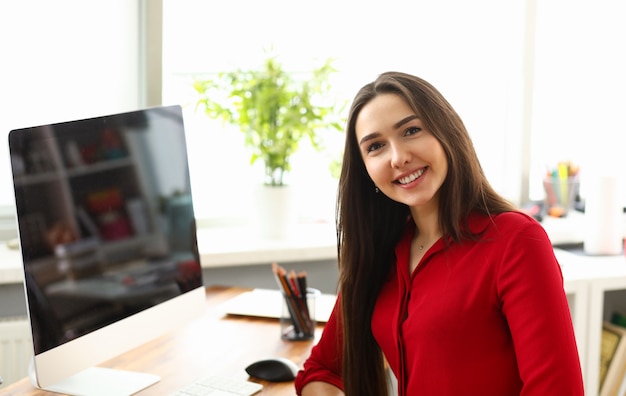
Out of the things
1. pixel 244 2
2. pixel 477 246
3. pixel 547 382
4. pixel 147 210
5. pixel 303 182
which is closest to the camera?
pixel 547 382

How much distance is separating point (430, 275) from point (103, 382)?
66cm

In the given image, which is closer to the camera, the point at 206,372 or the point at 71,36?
the point at 206,372

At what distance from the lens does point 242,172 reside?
2990 mm

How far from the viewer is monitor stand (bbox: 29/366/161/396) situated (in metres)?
1.65

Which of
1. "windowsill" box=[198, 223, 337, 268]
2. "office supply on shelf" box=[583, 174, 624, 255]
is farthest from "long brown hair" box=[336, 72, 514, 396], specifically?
"office supply on shelf" box=[583, 174, 624, 255]

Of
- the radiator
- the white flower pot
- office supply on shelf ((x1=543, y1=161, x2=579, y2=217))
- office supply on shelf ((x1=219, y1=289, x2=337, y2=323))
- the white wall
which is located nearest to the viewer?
office supply on shelf ((x1=219, y1=289, x2=337, y2=323))

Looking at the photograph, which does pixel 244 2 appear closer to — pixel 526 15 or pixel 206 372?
pixel 526 15

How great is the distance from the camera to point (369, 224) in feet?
5.87

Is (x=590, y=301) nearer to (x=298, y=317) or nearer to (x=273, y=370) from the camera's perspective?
(x=298, y=317)

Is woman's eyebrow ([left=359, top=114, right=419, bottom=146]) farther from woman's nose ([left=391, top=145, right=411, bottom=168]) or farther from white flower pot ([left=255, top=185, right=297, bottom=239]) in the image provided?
white flower pot ([left=255, top=185, right=297, bottom=239])

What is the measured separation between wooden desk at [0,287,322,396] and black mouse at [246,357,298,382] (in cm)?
1

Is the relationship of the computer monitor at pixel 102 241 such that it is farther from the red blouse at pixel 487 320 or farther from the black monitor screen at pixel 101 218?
the red blouse at pixel 487 320

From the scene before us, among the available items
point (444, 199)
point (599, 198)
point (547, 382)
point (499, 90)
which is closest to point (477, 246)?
point (444, 199)

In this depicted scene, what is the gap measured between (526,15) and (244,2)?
1.01 m
